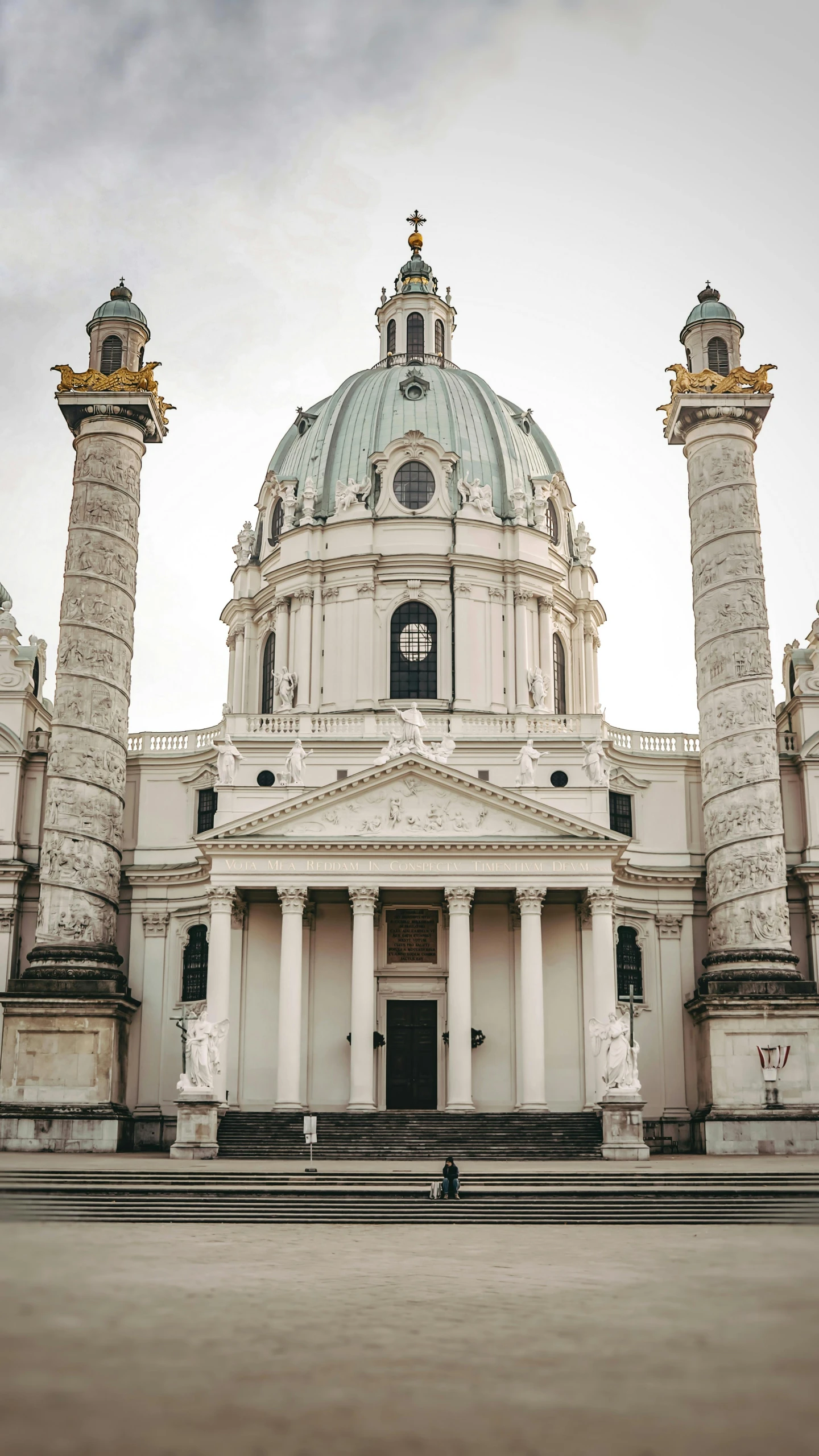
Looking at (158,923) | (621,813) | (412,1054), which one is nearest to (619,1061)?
(412,1054)

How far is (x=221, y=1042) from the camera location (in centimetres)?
3656

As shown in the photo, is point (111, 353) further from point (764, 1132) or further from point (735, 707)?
point (764, 1132)

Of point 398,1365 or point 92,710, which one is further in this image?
point 92,710

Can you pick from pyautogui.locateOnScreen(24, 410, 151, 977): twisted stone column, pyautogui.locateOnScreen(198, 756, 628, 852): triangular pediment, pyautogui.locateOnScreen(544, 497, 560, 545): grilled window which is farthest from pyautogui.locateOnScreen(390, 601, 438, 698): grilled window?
pyautogui.locateOnScreen(24, 410, 151, 977): twisted stone column

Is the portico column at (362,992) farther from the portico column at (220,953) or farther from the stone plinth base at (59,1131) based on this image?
the stone plinth base at (59,1131)

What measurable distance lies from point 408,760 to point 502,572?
1435 centimetres

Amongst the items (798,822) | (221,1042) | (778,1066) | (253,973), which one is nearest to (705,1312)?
(221,1042)

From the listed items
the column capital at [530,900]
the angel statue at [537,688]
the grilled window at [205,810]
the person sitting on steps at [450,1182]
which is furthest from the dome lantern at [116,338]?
the person sitting on steps at [450,1182]

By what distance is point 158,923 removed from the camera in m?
46.8

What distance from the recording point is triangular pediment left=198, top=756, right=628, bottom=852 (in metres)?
40.2

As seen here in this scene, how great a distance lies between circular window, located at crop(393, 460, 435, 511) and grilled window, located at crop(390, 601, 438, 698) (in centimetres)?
424

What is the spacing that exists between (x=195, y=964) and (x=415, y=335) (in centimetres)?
3028

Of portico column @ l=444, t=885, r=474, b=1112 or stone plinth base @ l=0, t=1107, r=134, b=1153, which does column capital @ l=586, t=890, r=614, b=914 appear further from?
stone plinth base @ l=0, t=1107, r=134, b=1153

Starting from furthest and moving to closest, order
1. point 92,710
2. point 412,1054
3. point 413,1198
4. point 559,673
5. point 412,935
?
1. point 559,673
2. point 412,935
3. point 412,1054
4. point 92,710
5. point 413,1198
